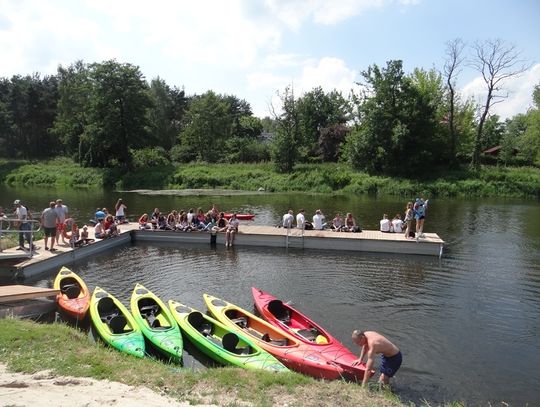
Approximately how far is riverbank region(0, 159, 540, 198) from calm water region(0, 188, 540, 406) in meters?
18.0

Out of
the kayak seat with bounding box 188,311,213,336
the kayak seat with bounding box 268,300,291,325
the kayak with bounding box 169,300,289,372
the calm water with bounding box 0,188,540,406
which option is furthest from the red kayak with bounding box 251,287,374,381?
the kayak seat with bounding box 188,311,213,336

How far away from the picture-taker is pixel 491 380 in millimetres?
10883

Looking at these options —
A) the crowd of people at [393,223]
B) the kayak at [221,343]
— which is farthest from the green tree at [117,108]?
the kayak at [221,343]

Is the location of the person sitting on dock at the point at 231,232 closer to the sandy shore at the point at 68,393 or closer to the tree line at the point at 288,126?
the sandy shore at the point at 68,393

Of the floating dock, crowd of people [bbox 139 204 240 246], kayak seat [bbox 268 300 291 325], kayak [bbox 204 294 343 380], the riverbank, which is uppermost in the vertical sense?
the riverbank

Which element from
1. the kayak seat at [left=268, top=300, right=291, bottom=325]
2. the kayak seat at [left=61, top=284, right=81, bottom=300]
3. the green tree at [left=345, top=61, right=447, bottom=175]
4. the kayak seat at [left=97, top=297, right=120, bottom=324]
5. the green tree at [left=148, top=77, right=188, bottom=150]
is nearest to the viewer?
the kayak seat at [left=97, top=297, right=120, bottom=324]

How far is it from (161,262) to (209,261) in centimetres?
210

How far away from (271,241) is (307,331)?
468 inches

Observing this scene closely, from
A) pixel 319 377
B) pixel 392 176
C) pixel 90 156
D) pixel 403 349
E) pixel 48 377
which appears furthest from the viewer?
pixel 90 156

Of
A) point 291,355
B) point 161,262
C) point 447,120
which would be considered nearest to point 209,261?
point 161,262

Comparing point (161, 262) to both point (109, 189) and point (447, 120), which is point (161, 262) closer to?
point (109, 189)

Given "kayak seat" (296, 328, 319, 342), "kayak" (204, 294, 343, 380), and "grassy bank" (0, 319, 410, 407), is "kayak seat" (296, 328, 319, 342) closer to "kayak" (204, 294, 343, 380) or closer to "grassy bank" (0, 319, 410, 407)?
"kayak" (204, 294, 343, 380)

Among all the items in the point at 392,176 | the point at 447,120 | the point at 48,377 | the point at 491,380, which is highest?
the point at 447,120

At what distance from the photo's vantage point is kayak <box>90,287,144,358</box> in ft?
37.6
